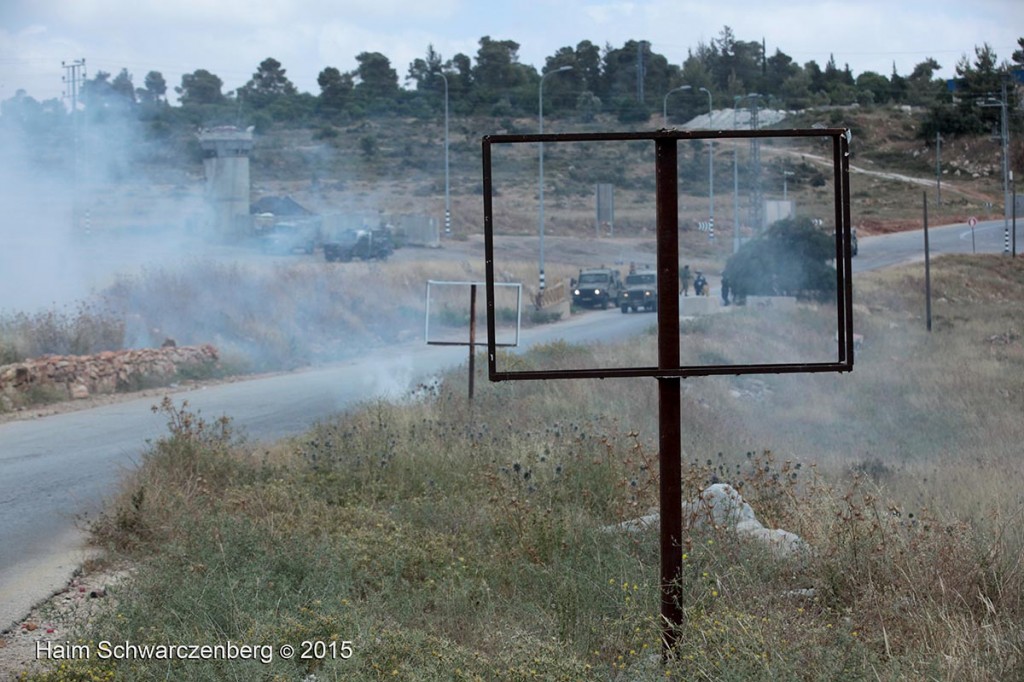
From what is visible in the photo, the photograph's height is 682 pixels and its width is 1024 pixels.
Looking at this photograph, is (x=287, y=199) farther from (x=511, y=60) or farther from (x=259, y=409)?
(x=511, y=60)

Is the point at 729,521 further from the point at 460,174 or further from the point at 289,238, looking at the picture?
the point at 460,174

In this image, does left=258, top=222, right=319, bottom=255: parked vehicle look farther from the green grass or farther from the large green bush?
the green grass

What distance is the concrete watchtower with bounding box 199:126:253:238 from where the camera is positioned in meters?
35.7

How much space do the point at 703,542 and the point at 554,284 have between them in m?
32.1

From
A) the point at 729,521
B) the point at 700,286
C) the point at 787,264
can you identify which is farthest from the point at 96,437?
the point at 787,264

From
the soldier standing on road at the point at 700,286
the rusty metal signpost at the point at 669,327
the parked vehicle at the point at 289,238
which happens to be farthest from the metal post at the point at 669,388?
the parked vehicle at the point at 289,238

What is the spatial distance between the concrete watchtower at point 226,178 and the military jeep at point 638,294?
12560 millimetres

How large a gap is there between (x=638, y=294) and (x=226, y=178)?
13.7 meters

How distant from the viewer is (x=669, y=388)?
5.22 m

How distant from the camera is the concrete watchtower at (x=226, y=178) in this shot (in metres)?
35.7

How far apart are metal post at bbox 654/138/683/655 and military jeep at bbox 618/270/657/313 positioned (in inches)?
1175

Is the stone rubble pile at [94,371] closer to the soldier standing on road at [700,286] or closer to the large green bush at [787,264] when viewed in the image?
the soldier standing on road at [700,286]

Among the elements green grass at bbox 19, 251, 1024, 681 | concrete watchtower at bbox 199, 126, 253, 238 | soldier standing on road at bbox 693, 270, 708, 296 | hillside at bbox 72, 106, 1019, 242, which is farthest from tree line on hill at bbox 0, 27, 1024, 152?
green grass at bbox 19, 251, 1024, 681

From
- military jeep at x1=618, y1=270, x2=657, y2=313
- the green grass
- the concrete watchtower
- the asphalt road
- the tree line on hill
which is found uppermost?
the tree line on hill
